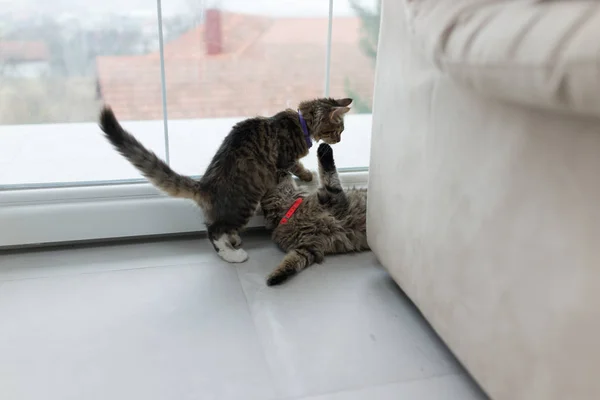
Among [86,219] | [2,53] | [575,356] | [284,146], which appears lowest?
[86,219]

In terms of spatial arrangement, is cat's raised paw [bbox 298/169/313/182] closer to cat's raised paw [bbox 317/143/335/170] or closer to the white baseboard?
cat's raised paw [bbox 317/143/335/170]

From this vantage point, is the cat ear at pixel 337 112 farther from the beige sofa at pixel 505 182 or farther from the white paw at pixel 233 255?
the white paw at pixel 233 255

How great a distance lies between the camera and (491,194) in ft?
2.95

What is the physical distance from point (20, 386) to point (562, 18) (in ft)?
3.65

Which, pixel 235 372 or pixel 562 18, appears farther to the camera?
pixel 235 372

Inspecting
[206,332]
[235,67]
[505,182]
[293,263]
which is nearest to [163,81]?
[235,67]

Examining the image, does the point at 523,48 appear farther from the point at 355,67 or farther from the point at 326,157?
the point at 355,67

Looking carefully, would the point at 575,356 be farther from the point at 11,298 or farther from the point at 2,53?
the point at 2,53

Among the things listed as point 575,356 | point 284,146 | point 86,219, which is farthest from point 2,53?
point 575,356

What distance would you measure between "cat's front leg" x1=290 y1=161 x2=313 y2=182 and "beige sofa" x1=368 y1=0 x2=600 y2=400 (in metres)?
0.58

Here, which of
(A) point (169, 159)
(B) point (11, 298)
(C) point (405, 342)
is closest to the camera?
(C) point (405, 342)

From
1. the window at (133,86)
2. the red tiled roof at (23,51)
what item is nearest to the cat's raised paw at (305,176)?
the window at (133,86)

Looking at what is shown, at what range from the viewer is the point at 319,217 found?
5.18ft

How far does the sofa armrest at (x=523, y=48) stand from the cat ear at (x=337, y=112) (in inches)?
26.3
